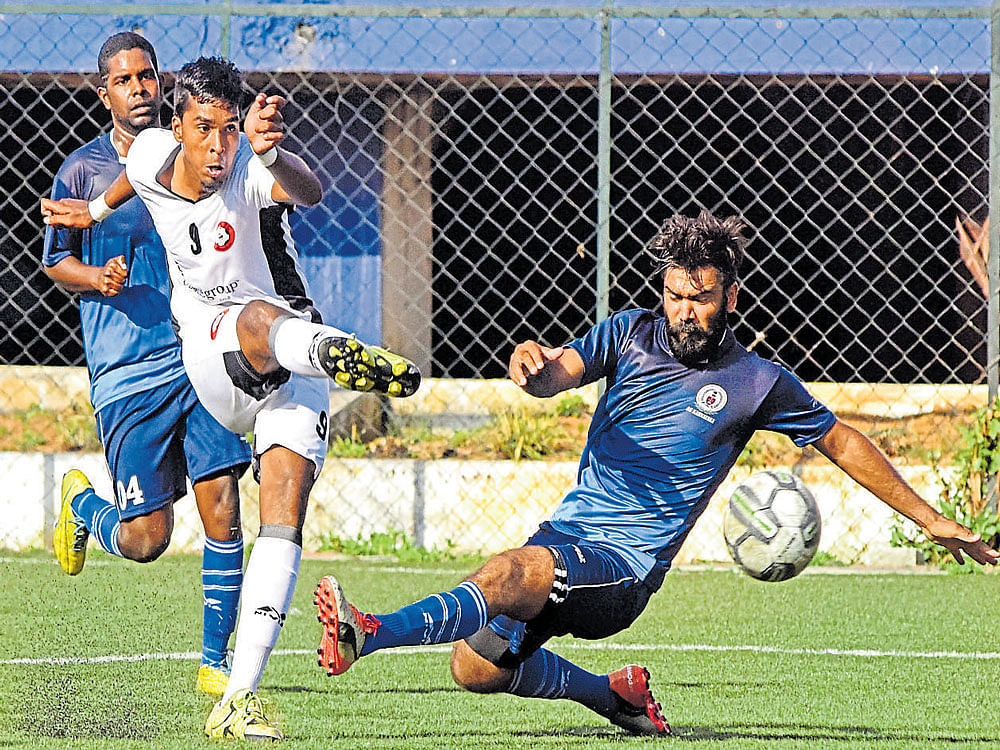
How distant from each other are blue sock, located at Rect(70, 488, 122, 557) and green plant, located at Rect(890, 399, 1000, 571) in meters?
3.99

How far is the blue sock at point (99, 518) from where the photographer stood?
5.28m

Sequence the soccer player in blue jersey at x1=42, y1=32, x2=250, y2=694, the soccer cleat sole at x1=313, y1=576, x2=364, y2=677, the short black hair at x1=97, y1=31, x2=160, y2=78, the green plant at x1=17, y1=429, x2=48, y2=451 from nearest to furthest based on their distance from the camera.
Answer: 1. the soccer cleat sole at x1=313, y1=576, x2=364, y2=677
2. the soccer player in blue jersey at x1=42, y1=32, x2=250, y2=694
3. the short black hair at x1=97, y1=31, x2=160, y2=78
4. the green plant at x1=17, y1=429, x2=48, y2=451

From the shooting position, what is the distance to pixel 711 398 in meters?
4.29

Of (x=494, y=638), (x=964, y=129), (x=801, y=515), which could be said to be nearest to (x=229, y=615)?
(x=494, y=638)

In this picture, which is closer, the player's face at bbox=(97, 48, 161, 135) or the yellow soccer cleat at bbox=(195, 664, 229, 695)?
the yellow soccer cleat at bbox=(195, 664, 229, 695)

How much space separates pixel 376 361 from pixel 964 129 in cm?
809

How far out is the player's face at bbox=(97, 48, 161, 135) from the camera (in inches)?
211

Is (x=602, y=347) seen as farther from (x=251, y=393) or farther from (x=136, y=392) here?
(x=136, y=392)

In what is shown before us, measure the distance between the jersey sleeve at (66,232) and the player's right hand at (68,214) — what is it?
1.01 feet

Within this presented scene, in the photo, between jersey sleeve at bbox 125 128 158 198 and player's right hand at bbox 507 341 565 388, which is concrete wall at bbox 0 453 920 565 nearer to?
jersey sleeve at bbox 125 128 158 198

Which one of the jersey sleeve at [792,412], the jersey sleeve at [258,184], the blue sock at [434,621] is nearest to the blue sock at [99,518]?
the jersey sleeve at [258,184]

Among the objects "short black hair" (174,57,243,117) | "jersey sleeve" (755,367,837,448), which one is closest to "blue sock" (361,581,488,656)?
"jersey sleeve" (755,367,837,448)

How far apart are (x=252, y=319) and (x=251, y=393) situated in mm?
214

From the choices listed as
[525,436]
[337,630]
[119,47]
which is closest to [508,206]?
[525,436]
